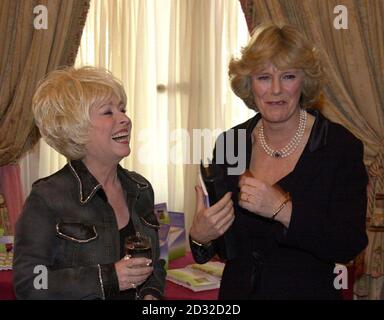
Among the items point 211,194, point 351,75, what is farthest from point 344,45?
point 211,194

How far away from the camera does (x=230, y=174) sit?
193 cm

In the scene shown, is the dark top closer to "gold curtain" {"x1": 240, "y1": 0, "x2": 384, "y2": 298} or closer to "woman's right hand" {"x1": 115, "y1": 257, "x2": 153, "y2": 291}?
"woman's right hand" {"x1": 115, "y1": 257, "x2": 153, "y2": 291}

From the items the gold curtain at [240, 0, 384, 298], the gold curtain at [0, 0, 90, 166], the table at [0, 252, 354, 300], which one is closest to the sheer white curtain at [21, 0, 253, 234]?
the gold curtain at [0, 0, 90, 166]

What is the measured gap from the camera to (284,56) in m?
1.84

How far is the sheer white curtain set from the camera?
365cm

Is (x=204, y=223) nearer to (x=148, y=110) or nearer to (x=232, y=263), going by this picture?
(x=232, y=263)

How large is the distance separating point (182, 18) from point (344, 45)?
1025mm

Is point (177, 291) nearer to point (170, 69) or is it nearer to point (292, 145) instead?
point (292, 145)

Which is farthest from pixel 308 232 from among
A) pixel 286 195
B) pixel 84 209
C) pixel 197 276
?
pixel 197 276

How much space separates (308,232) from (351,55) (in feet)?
6.56

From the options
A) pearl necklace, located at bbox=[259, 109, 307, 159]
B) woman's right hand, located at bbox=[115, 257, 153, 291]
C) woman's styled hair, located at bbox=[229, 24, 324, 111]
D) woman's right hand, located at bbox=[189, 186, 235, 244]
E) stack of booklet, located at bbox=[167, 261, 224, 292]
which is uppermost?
woman's styled hair, located at bbox=[229, 24, 324, 111]

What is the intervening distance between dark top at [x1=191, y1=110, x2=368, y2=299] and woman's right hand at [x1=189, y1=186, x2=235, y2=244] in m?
0.06

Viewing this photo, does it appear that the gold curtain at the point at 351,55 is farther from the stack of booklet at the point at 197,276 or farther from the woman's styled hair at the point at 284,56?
the woman's styled hair at the point at 284,56
